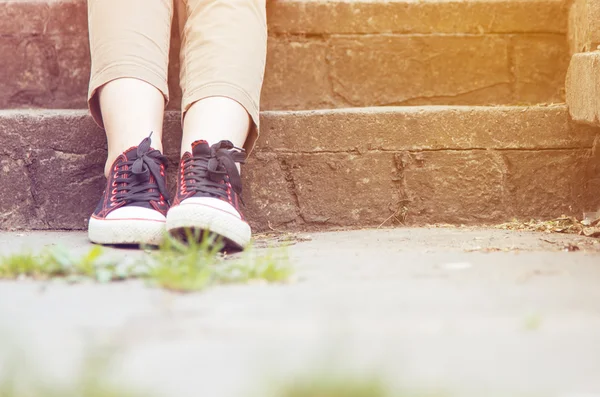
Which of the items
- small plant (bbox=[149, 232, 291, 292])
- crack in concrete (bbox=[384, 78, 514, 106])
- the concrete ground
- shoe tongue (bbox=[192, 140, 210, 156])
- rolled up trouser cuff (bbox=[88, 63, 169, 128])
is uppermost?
crack in concrete (bbox=[384, 78, 514, 106])

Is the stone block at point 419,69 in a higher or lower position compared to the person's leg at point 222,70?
higher

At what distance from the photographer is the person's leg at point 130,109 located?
1.83 m

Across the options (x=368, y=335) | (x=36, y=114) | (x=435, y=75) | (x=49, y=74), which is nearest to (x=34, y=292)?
(x=368, y=335)

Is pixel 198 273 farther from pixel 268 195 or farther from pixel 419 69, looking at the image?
pixel 419 69

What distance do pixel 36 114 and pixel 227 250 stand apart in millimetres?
885

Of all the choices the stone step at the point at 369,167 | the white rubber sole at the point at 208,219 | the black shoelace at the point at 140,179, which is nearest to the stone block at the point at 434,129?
the stone step at the point at 369,167

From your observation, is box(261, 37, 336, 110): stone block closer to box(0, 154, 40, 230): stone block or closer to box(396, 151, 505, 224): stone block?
box(396, 151, 505, 224): stone block

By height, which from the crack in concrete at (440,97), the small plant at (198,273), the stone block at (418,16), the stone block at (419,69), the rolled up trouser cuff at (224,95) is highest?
the stone block at (418,16)

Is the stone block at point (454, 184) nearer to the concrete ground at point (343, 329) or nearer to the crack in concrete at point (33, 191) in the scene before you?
the concrete ground at point (343, 329)

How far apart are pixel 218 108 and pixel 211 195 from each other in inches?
10.2

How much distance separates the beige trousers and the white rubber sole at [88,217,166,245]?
14.8 inches

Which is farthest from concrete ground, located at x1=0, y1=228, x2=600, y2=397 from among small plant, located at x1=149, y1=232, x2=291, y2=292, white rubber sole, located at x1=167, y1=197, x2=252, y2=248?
white rubber sole, located at x1=167, y1=197, x2=252, y2=248

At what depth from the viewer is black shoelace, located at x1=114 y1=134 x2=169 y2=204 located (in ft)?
6.18

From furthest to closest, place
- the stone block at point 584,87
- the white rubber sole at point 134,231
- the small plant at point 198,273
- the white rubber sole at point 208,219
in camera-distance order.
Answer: the stone block at point 584,87, the white rubber sole at point 134,231, the white rubber sole at point 208,219, the small plant at point 198,273
